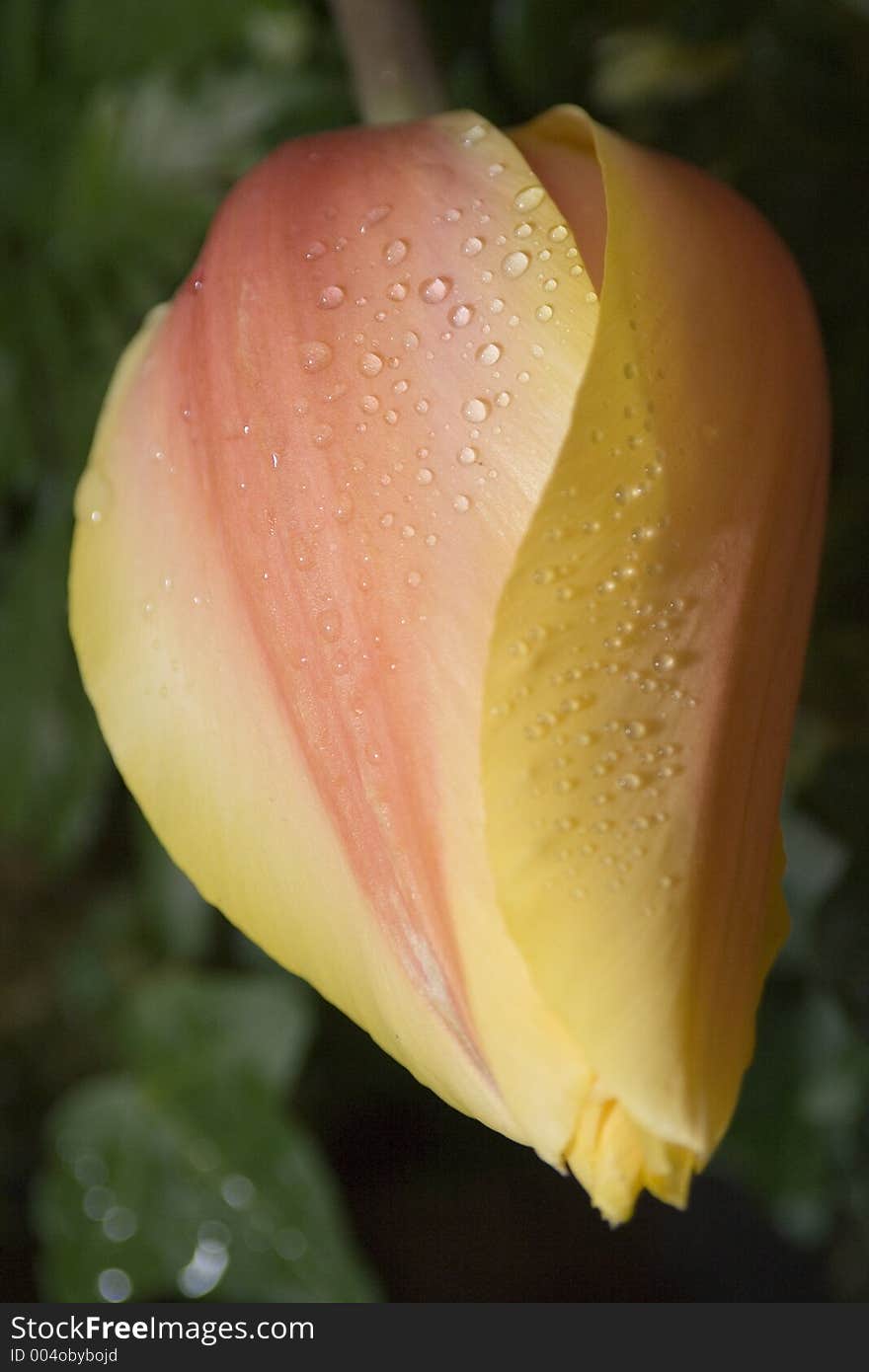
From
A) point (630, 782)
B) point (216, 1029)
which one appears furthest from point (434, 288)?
point (216, 1029)

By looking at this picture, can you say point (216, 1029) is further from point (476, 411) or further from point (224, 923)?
point (476, 411)

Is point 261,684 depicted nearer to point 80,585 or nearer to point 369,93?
point 80,585

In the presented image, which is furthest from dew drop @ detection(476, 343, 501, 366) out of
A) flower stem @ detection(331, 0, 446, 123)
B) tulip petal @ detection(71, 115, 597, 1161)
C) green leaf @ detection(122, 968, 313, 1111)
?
green leaf @ detection(122, 968, 313, 1111)

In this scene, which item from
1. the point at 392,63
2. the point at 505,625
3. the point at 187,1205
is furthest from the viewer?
the point at 187,1205

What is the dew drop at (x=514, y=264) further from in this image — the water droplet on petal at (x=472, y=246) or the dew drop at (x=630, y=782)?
the dew drop at (x=630, y=782)

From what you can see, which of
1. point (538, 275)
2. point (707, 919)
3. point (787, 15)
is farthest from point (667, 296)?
point (787, 15)

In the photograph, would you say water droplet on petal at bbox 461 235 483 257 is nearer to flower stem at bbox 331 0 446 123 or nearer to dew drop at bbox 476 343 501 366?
dew drop at bbox 476 343 501 366
